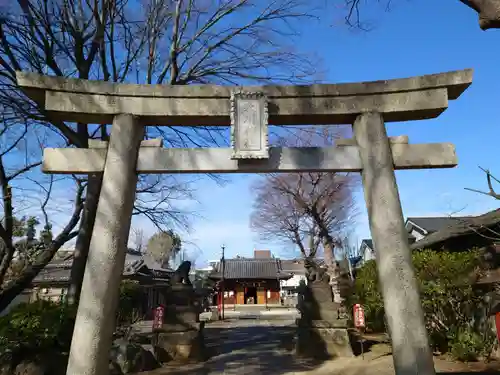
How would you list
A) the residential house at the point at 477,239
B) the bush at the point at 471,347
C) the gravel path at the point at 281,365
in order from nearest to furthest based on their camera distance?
the residential house at the point at 477,239 < the bush at the point at 471,347 < the gravel path at the point at 281,365

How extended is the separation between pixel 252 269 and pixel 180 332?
3413 cm

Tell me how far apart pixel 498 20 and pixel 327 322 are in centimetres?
951

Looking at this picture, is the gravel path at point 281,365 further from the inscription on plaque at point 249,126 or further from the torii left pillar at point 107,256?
the inscription on plaque at point 249,126

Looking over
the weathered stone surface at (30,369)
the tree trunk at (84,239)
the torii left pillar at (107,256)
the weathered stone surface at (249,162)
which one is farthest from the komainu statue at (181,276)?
the weathered stone surface at (249,162)

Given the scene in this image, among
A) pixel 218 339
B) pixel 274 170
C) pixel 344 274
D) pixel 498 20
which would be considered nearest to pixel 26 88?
pixel 274 170

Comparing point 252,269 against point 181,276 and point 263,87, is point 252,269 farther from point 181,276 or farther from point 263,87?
point 263,87

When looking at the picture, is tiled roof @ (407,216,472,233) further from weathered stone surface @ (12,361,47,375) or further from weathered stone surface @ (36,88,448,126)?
weathered stone surface @ (12,361,47,375)

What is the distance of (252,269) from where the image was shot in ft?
147

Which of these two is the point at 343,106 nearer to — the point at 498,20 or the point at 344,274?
the point at 498,20

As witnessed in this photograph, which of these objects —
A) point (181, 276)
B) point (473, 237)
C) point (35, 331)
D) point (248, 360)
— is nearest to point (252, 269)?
point (181, 276)

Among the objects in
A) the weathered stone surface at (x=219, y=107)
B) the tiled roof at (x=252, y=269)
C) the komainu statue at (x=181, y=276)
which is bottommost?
the komainu statue at (x=181, y=276)

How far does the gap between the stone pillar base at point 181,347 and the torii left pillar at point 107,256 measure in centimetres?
679

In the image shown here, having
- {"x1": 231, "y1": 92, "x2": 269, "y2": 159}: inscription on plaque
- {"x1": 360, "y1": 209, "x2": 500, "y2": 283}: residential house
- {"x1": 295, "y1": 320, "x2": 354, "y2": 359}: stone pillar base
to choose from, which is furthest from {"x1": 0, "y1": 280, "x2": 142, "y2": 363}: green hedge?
{"x1": 295, "y1": 320, "x2": 354, "y2": 359}: stone pillar base

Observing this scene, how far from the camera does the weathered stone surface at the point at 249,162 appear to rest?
5367 mm
